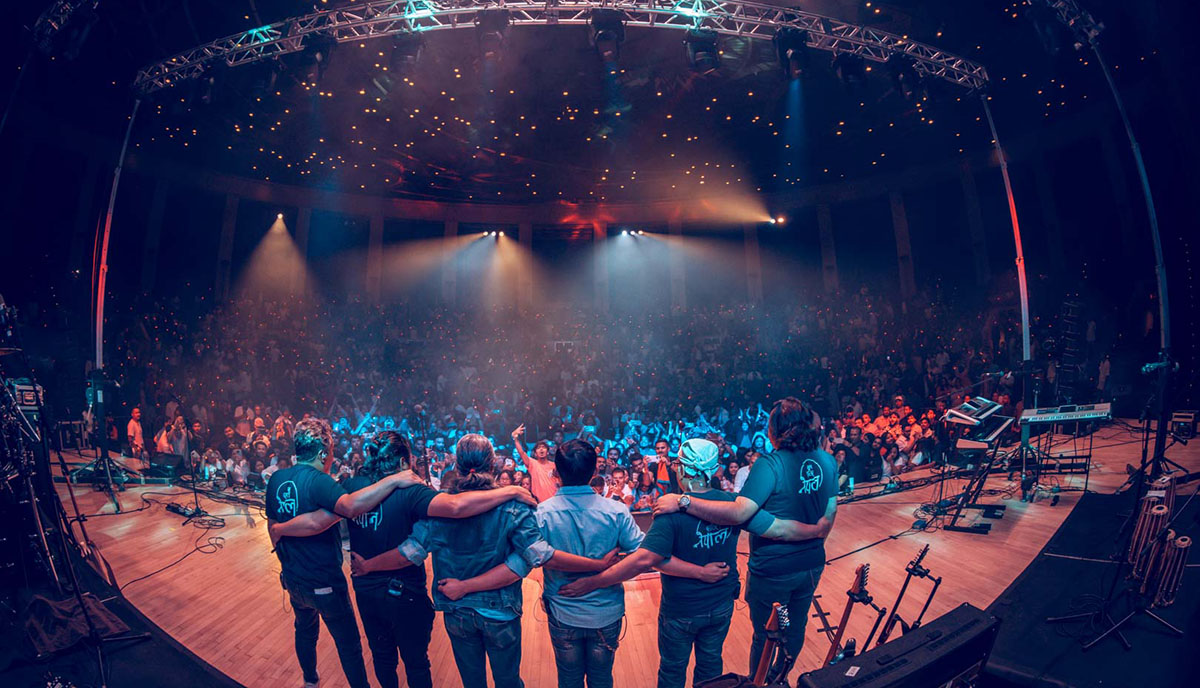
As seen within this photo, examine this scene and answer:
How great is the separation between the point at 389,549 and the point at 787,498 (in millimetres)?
1878

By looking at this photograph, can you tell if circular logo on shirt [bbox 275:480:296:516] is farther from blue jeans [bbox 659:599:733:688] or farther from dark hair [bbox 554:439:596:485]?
blue jeans [bbox 659:599:733:688]

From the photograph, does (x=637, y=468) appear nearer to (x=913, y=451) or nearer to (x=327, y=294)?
(x=913, y=451)

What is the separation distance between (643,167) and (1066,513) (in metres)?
11.2

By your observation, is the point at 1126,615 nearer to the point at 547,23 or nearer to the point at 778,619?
the point at 778,619

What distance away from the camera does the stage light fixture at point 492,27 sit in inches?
266

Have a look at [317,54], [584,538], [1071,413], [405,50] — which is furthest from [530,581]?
[317,54]

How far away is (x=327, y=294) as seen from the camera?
642 inches

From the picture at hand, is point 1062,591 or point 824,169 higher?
point 824,169

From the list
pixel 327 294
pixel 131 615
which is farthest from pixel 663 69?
pixel 327 294

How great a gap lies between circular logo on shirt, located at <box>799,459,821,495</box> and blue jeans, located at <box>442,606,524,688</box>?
4.77 feet

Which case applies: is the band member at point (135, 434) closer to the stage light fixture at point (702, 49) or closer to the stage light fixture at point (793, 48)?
the stage light fixture at point (702, 49)

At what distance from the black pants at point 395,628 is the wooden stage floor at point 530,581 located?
691 mm

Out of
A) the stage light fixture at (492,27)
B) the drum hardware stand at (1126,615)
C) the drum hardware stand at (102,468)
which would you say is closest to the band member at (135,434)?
the drum hardware stand at (102,468)

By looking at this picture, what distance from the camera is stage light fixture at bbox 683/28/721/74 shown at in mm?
7105
